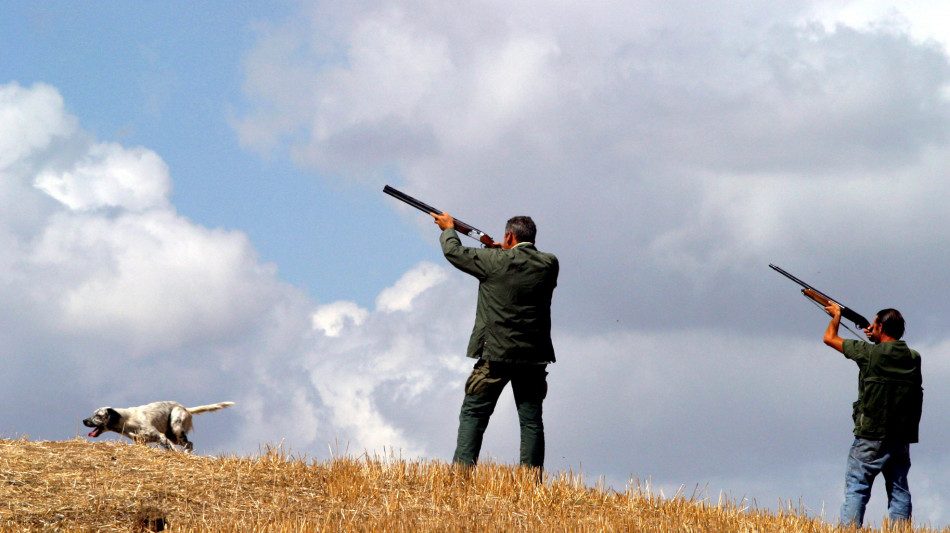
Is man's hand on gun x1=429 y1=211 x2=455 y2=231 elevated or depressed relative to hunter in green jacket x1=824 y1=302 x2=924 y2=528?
elevated

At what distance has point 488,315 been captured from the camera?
1069 centimetres

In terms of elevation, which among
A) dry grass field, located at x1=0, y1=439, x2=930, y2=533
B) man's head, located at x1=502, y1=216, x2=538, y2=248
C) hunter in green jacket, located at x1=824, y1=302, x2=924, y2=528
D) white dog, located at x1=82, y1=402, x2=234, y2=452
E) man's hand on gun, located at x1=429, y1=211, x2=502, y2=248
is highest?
man's hand on gun, located at x1=429, y1=211, x2=502, y2=248

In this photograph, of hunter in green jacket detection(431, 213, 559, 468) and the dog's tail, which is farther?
the dog's tail

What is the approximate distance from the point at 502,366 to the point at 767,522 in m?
3.15

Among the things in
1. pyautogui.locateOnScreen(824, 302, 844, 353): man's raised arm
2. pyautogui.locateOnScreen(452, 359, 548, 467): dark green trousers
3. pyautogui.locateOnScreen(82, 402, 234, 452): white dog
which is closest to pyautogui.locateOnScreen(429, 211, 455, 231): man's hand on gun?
pyautogui.locateOnScreen(452, 359, 548, 467): dark green trousers

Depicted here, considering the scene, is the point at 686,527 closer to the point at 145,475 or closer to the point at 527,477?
the point at 527,477

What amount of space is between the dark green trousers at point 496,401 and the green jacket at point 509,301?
15 centimetres

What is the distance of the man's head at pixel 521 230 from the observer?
11.0 metres

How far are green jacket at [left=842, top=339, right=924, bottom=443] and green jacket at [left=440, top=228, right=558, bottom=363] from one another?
338cm

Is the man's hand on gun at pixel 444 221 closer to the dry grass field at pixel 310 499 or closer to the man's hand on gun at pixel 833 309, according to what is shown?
the dry grass field at pixel 310 499

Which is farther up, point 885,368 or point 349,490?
point 885,368

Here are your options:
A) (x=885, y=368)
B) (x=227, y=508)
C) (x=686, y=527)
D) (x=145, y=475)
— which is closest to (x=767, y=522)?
(x=686, y=527)

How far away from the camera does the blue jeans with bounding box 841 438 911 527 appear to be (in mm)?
10727

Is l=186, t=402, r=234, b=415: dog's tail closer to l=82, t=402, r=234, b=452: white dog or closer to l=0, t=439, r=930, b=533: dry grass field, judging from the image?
l=82, t=402, r=234, b=452: white dog
